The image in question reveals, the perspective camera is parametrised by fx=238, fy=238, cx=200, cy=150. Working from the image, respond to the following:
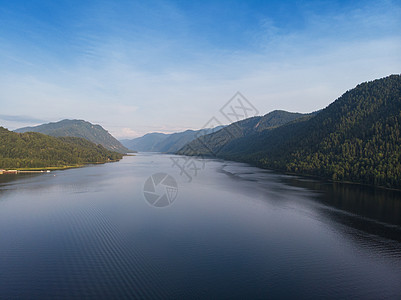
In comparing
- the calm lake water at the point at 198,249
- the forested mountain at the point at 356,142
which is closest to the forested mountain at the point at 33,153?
the calm lake water at the point at 198,249

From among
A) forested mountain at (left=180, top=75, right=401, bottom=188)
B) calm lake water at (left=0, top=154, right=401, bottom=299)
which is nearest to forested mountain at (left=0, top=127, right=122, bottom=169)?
calm lake water at (left=0, top=154, right=401, bottom=299)

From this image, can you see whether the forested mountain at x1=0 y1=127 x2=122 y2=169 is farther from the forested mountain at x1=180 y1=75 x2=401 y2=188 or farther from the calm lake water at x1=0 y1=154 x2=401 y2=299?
the forested mountain at x1=180 y1=75 x2=401 y2=188

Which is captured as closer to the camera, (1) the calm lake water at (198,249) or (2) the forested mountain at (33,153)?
(1) the calm lake water at (198,249)

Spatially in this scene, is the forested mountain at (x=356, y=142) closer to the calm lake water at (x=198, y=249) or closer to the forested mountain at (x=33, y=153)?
the calm lake water at (x=198, y=249)

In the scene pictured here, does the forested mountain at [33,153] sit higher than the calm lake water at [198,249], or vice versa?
the forested mountain at [33,153]

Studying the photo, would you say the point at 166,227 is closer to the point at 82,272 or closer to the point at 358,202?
the point at 82,272

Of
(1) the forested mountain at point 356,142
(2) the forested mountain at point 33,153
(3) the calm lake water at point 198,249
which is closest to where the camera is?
(3) the calm lake water at point 198,249
